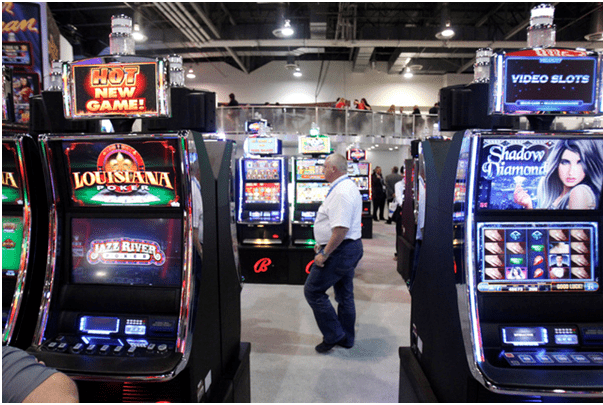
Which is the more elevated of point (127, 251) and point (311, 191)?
point (311, 191)

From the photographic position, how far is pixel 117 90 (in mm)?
1821

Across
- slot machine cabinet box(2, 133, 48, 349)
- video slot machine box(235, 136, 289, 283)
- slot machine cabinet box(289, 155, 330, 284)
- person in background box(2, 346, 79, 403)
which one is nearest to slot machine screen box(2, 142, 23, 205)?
slot machine cabinet box(2, 133, 48, 349)

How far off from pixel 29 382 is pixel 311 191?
4912 mm

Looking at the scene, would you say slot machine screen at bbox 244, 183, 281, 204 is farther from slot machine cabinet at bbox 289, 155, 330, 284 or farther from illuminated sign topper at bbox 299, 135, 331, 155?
illuminated sign topper at bbox 299, 135, 331, 155

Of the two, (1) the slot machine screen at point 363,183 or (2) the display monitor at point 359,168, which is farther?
(1) the slot machine screen at point 363,183

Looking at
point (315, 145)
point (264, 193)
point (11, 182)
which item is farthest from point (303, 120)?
point (11, 182)

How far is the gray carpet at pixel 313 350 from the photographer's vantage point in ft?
8.68

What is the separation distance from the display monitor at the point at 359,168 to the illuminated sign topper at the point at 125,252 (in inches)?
258

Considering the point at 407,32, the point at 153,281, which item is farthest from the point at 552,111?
the point at 407,32

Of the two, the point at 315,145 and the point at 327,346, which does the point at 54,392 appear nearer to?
the point at 327,346

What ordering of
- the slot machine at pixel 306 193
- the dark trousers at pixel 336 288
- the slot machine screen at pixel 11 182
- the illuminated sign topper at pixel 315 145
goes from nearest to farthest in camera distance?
the slot machine screen at pixel 11 182
the dark trousers at pixel 336 288
the slot machine at pixel 306 193
the illuminated sign topper at pixel 315 145

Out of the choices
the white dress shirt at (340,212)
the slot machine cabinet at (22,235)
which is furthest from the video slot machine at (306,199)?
the slot machine cabinet at (22,235)

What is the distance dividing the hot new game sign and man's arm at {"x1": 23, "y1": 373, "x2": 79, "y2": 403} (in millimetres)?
1272

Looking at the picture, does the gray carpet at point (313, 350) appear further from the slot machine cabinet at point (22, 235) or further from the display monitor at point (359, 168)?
the display monitor at point (359, 168)
